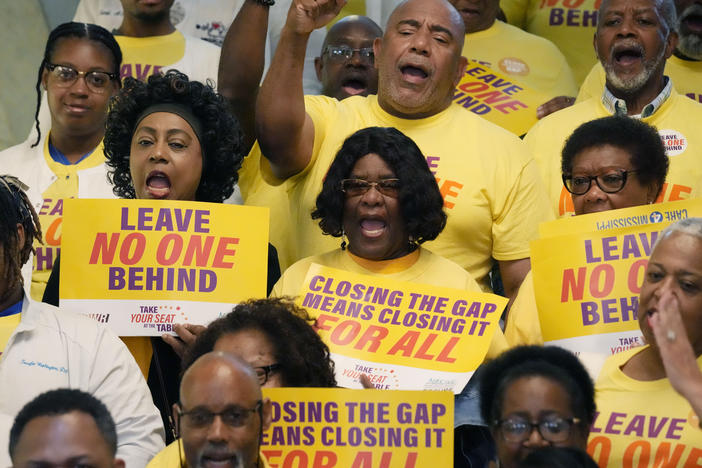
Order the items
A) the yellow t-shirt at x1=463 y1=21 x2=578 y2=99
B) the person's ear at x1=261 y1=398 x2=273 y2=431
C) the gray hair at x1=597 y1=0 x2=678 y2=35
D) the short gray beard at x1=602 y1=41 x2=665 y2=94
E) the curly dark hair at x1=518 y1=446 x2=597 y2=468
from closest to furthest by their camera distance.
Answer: the curly dark hair at x1=518 y1=446 x2=597 y2=468 → the person's ear at x1=261 y1=398 x2=273 y2=431 → the short gray beard at x1=602 y1=41 x2=665 y2=94 → the gray hair at x1=597 y1=0 x2=678 y2=35 → the yellow t-shirt at x1=463 y1=21 x2=578 y2=99

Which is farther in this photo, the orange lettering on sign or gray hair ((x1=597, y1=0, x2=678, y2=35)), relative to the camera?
gray hair ((x1=597, y1=0, x2=678, y2=35))

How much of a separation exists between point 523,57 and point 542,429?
126 inches

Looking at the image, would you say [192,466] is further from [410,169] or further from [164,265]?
[410,169]

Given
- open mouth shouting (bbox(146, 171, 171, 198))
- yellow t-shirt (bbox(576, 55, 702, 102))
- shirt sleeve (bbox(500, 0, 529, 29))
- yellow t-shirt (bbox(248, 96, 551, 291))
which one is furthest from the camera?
shirt sleeve (bbox(500, 0, 529, 29))

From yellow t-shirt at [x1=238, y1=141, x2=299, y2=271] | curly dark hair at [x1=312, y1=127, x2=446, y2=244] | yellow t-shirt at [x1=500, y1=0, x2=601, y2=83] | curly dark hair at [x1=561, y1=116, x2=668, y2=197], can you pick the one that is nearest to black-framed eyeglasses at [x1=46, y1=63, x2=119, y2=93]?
yellow t-shirt at [x1=238, y1=141, x2=299, y2=271]

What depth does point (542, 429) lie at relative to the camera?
12.8 ft

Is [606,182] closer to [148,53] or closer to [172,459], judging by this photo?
[172,459]

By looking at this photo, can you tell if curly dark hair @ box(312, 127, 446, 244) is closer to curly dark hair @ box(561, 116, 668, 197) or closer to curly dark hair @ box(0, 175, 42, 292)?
curly dark hair @ box(561, 116, 668, 197)

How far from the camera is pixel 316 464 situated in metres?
4.18

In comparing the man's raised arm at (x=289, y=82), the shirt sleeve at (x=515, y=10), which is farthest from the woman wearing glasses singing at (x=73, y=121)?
the shirt sleeve at (x=515, y=10)

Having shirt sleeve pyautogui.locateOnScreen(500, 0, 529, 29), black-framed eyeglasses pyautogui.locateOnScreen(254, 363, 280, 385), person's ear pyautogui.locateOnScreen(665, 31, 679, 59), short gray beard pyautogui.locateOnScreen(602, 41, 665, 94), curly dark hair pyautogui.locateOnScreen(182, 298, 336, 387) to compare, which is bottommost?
black-framed eyeglasses pyautogui.locateOnScreen(254, 363, 280, 385)

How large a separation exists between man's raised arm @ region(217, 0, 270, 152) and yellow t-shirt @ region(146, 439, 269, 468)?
1937 millimetres

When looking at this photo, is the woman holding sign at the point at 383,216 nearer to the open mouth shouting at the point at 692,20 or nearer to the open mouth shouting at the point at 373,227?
the open mouth shouting at the point at 373,227

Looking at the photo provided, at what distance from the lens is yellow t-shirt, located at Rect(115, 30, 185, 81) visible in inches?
254
